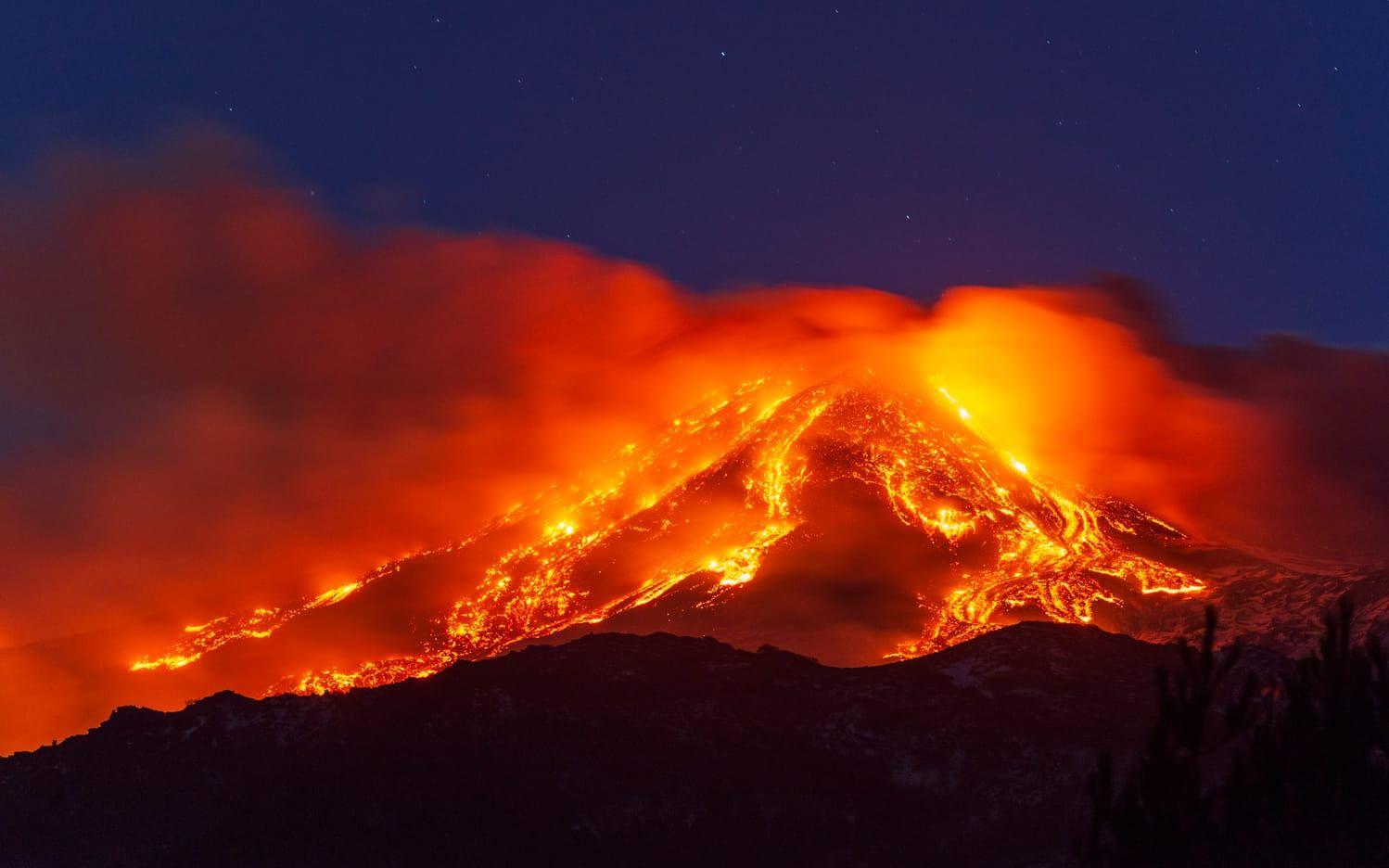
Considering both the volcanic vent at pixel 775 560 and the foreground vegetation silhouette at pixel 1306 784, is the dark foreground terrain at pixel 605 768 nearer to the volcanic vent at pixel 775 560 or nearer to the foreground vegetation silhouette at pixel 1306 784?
the foreground vegetation silhouette at pixel 1306 784

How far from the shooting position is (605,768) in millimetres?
63188

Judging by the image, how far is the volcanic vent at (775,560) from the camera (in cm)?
11275

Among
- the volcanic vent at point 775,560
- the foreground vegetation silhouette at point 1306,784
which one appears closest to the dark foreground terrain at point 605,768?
the foreground vegetation silhouette at point 1306,784

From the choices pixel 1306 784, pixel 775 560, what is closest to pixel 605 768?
pixel 1306 784

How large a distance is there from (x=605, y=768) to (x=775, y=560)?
61290mm

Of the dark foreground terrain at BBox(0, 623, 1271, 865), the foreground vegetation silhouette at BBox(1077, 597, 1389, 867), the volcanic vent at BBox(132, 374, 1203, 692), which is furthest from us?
the volcanic vent at BBox(132, 374, 1203, 692)

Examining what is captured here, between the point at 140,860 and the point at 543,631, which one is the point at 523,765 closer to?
the point at 140,860

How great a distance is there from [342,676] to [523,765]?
1903 inches

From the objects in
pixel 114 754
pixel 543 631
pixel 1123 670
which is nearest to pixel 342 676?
pixel 543 631

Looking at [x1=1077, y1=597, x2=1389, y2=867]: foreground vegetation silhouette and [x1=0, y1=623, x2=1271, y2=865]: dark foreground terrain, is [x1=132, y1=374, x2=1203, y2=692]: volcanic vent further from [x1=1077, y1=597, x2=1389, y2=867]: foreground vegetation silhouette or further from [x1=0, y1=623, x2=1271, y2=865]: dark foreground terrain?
[x1=1077, y1=597, x2=1389, y2=867]: foreground vegetation silhouette

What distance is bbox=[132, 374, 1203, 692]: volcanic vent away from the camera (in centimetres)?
11275

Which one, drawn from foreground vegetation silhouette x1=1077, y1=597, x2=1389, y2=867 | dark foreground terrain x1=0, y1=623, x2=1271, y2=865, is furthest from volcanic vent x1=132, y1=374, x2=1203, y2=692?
foreground vegetation silhouette x1=1077, y1=597, x2=1389, y2=867

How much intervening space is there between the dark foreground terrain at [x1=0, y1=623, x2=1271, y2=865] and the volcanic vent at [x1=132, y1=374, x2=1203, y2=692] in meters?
34.7

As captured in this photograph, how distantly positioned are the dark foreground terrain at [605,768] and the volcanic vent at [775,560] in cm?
3470
